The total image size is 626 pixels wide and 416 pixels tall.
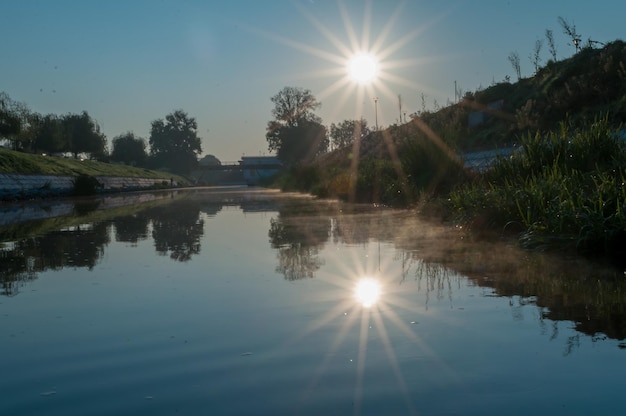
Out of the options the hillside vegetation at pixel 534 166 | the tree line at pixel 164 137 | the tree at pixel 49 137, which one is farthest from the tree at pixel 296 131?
the hillside vegetation at pixel 534 166

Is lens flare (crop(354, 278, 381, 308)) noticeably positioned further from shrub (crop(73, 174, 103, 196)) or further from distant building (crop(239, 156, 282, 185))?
→ distant building (crop(239, 156, 282, 185))

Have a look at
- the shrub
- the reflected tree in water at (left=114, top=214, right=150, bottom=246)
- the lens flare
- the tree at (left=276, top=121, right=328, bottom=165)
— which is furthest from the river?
the tree at (left=276, top=121, right=328, bottom=165)

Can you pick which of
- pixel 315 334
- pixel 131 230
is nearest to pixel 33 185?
pixel 131 230

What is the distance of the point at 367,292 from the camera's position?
16.7 ft

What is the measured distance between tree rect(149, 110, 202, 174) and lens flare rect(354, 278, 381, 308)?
142 m

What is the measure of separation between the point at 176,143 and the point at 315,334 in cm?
14821

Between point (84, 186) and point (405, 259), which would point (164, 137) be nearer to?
point (84, 186)

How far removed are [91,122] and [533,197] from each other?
92252 millimetres

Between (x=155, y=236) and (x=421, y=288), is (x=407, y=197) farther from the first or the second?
(x=421, y=288)

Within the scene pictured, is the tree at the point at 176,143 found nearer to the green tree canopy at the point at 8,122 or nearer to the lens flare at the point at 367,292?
the green tree canopy at the point at 8,122

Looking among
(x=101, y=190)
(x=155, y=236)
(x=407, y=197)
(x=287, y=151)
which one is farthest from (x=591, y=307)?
(x=287, y=151)

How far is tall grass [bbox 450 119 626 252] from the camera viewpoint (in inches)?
262

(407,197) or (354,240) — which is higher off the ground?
(407,197)

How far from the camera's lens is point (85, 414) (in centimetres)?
258
